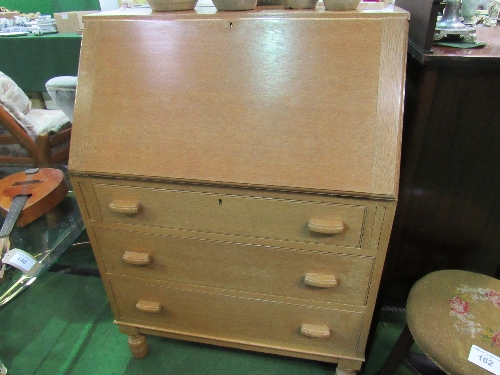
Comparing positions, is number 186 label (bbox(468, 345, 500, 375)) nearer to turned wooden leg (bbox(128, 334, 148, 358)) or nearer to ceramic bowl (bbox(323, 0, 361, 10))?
ceramic bowl (bbox(323, 0, 361, 10))

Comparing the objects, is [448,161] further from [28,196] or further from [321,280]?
[28,196]

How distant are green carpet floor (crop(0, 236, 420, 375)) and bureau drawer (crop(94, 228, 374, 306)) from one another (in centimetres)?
49

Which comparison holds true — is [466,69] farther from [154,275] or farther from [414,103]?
[154,275]

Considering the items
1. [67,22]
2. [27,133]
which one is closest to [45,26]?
[67,22]

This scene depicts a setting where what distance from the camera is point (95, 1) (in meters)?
2.96

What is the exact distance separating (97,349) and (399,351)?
1.19 metres

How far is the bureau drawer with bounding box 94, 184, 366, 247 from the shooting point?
2.81 ft

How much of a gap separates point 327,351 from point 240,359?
1.39 feet

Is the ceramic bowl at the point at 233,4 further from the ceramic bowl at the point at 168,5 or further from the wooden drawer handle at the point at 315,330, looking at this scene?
the wooden drawer handle at the point at 315,330

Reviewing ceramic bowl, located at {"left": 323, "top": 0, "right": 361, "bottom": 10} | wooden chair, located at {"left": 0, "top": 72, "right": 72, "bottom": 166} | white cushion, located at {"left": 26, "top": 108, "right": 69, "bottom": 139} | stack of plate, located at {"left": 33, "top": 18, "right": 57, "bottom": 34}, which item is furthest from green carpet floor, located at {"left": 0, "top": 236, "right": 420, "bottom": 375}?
stack of plate, located at {"left": 33, "top": 18, "right": 57, "bottom": 34}

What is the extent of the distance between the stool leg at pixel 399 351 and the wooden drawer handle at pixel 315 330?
0.71ft

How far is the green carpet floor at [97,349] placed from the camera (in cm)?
135

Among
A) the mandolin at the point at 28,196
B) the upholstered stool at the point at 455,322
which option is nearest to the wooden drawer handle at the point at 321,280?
the upholstered stool at the point at 455,322

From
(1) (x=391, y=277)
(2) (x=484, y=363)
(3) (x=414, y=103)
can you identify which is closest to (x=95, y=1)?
(3) (x=414, y=103)
